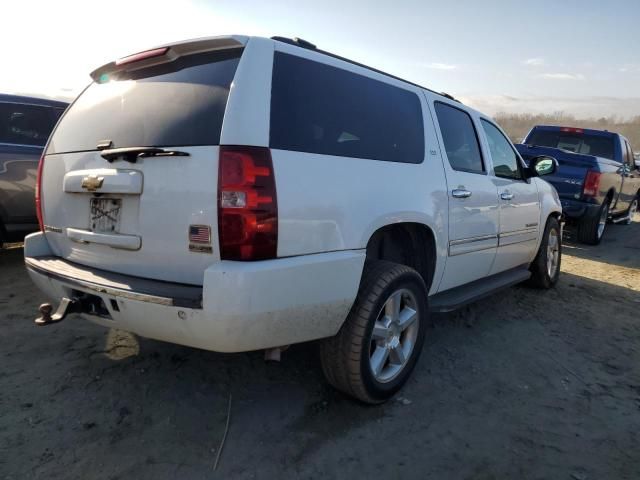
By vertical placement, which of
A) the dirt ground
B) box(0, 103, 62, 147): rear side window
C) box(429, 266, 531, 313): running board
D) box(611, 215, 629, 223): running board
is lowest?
the dirt ground

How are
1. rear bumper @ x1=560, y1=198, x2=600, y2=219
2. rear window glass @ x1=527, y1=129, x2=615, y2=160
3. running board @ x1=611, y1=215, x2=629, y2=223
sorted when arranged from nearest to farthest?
rear bumper @ x1=560, y1=198, x2=600, y2=219
rear window glass @ x1=527, y1=129, x2=615, y2=160
running board @ x1=611, y1=215, x2=629, y2=223

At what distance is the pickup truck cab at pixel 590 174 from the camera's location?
749 centimetres

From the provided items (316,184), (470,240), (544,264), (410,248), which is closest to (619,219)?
(544,264)

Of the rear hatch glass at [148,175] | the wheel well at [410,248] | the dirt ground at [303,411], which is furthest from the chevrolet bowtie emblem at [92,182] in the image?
the wheel well at [410,248]

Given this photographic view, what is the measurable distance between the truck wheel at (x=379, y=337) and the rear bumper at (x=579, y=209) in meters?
5.94

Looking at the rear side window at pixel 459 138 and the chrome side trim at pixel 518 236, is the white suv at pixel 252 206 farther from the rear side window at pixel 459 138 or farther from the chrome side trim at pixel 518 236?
the chrome side trim at pixel 518 236

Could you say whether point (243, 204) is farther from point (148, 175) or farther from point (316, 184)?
point (148, 175)

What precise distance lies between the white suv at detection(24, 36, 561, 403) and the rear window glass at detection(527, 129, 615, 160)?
24.4 ft

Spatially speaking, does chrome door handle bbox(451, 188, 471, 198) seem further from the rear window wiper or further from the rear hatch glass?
the rear window wiper

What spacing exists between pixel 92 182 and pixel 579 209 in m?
7.57

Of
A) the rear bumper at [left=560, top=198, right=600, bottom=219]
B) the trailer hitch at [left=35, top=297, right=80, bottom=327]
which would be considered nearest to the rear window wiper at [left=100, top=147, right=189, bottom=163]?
the trailer hitch at [left=35, top=297, right=80, bottom=327]

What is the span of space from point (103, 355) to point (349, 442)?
5.95 feet

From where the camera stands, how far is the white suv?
2008 mm

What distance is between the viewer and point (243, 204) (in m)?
1.97
